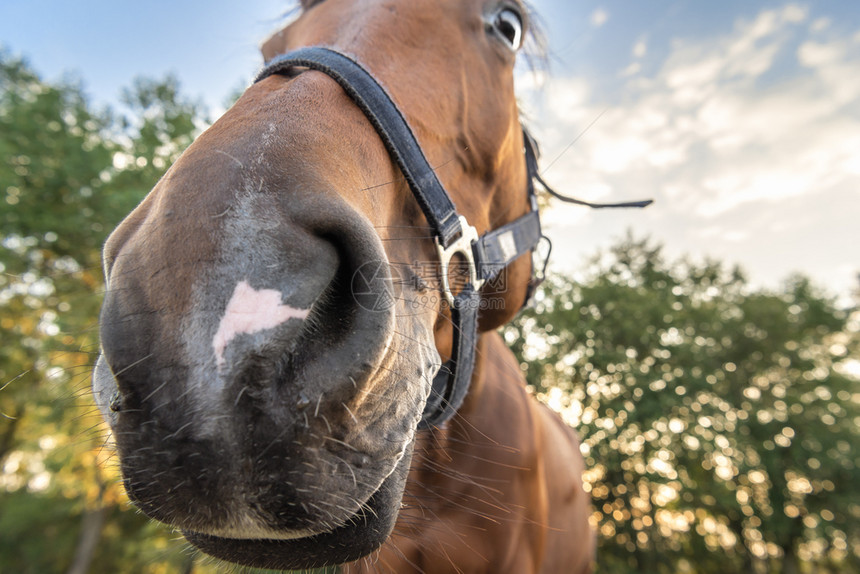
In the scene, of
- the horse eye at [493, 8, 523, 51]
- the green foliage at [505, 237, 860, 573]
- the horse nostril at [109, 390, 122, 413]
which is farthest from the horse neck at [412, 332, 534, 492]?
the green foliage at [505, 237, 860, 573]

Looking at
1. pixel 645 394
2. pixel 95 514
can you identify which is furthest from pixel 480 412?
pixel 95 514

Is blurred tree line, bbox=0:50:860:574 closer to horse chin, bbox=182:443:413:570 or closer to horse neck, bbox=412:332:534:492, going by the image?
horse neck, bbox=412:332:534:492

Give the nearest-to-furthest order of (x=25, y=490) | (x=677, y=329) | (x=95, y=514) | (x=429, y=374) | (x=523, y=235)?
(x=429, y=374) < (x=523, y=235) < (x=95, y=514) < (x=677, y=329) < (x=25, y=490)

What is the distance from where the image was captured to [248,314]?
2.16 ft

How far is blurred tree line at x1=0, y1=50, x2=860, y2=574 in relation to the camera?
36.3 feet

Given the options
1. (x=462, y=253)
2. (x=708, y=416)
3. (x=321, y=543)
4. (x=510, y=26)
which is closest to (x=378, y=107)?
(x=462, y=253)

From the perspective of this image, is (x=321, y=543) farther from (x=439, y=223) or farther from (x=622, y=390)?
(x=622, y=390)

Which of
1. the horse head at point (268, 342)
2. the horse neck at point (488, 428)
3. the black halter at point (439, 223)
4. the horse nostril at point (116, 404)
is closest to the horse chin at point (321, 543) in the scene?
the horse head at point (268, 342)

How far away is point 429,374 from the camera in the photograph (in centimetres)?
113

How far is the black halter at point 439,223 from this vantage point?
1.11 metres

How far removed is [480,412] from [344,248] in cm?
176

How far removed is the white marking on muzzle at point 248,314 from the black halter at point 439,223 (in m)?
0.62

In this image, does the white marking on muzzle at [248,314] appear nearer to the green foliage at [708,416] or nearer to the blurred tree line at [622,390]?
the blurred tree line at [622,390]

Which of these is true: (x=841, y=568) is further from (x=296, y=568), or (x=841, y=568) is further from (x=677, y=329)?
(x=296, y=568)
